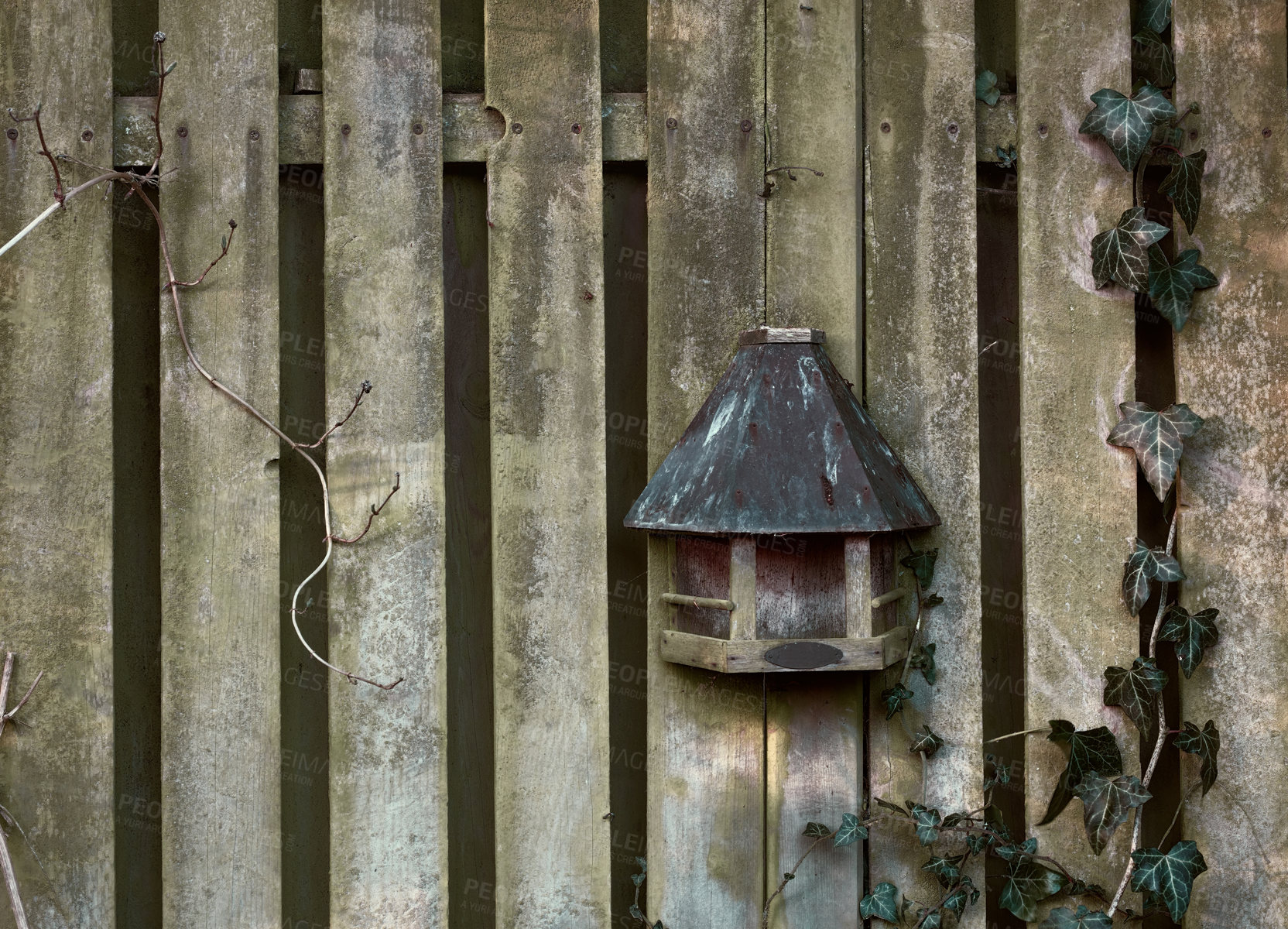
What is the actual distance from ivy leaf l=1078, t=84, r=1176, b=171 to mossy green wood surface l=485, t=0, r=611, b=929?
1167mm

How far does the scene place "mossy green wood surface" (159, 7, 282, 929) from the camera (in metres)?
2.43

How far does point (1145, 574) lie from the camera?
248cm

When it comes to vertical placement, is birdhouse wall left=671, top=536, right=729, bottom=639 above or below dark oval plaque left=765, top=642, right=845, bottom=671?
above

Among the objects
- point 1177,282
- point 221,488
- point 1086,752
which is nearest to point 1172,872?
point 1086,752

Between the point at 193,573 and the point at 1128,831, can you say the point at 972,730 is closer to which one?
the point at 1128,831

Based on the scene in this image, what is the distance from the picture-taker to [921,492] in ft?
8.16

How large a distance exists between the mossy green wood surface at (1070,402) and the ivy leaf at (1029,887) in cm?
7

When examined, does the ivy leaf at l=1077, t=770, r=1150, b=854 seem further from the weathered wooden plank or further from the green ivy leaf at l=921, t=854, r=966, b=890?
the weathered wooden plank

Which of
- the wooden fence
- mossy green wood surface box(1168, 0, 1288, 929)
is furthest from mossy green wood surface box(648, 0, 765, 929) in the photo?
mossy green wood surface box(1168, 0, 1288, 929)

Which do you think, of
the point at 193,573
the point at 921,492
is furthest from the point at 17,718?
the point at 921,492

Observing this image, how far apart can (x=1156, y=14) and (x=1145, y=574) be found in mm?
1335

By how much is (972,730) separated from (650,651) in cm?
78

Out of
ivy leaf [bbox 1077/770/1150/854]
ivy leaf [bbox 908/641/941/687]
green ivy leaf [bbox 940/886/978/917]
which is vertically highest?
ivy leaf [bbox 908/641/941/687]

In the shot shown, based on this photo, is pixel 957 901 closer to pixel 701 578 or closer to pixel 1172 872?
pixel 1172 872
